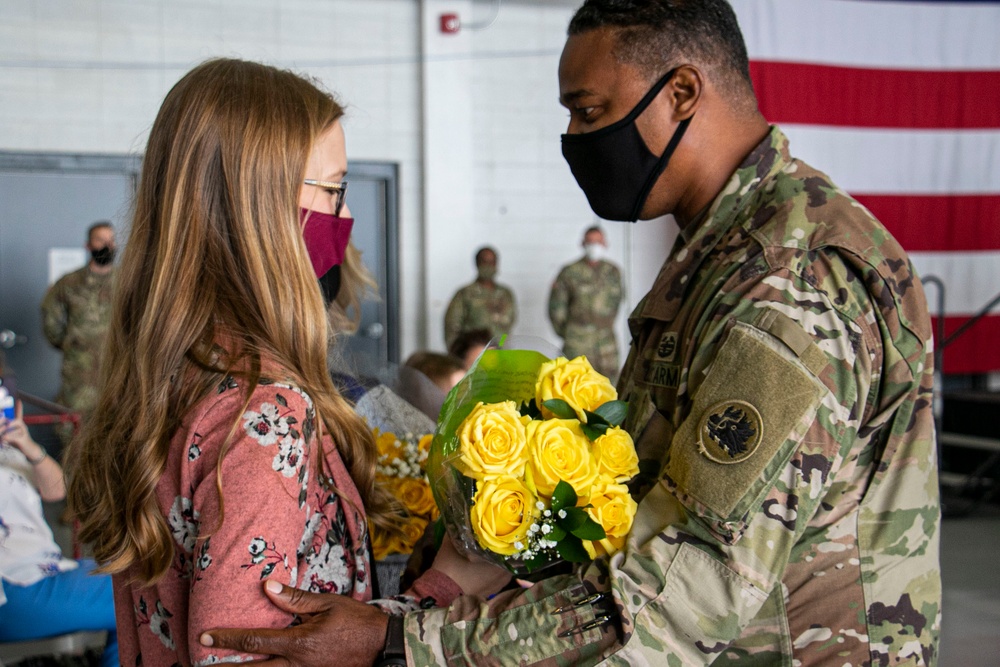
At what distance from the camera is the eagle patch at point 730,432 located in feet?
3.67

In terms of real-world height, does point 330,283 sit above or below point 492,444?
above

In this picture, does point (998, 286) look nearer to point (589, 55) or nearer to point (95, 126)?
point (589, 55)

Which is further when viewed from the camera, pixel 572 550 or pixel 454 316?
pixel 454 316

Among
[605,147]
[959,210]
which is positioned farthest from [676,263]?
[959,210]

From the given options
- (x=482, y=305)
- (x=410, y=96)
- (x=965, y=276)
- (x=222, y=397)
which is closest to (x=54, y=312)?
(x=482, y=305)

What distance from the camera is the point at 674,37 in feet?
4.79

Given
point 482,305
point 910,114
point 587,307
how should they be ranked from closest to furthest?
point 910,114 → point 482,305 → point 587,307

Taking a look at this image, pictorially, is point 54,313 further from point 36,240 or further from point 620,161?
point 620,161

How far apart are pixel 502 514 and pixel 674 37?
2.67ft

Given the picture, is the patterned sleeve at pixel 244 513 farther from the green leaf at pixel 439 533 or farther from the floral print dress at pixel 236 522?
→ the green leaf at pixel 439 533

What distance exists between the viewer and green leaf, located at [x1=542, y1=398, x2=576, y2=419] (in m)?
1.23

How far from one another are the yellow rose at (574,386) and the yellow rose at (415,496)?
0.46 metres

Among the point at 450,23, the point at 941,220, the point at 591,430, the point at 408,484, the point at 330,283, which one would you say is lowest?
the point at 408,484

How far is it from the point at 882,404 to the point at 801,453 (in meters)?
0.21
